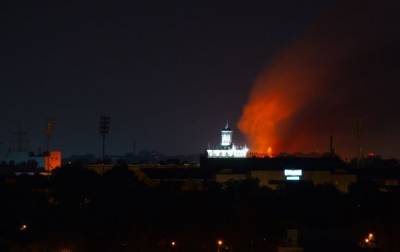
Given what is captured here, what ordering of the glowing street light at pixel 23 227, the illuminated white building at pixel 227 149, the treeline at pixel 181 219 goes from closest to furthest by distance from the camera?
1. the treeline at pixel 181 219
2. the glowing street light at pixel 23 227
3. the illuminated white building at pixel 227 149

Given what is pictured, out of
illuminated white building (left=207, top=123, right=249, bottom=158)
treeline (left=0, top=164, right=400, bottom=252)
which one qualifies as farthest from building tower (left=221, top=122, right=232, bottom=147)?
treeline (left=0, top=164, right=400, bottom=252)

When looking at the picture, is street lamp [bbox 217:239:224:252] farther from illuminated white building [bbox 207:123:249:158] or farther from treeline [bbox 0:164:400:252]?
illuminated white building [bbox 207:123:249:158]

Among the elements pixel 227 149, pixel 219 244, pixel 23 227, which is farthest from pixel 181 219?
pixel 227 149

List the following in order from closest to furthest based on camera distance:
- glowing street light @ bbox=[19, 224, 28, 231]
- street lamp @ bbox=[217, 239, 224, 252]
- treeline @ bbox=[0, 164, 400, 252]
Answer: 1. street lamp @ bbox=[217, 239, 224, 252]
2. treeline @ bbox=[0, 164, 400, 252]
3. glowing street light @ bbox=[19, 224, 28, 231]

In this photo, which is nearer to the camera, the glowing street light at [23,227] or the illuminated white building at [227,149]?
the glowing street light at [23,227]

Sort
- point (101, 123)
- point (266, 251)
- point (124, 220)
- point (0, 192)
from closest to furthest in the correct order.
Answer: point (266, 251) → point (124, 220) → point (0, 192) → point (101, 123)

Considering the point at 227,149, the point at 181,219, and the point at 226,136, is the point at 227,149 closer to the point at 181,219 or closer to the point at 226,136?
the point at 226,136

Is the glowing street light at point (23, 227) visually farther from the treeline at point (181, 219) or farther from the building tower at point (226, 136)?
the building tower at point (226, 136)

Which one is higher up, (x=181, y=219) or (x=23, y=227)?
(x=181, y=219)

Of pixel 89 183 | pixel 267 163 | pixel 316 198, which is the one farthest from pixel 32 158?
pixel 316 198

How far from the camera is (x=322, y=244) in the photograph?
20750 millimetres

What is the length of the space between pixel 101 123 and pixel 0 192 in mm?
10984

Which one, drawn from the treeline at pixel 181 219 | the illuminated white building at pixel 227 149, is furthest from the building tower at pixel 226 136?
the treeline at pixel 181 219

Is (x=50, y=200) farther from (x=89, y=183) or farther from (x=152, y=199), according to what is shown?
(x=152, y=199)
